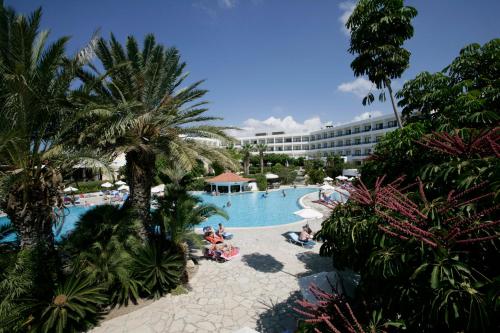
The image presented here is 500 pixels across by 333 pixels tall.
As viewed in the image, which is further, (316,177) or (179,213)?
(316,177)

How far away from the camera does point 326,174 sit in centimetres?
5156

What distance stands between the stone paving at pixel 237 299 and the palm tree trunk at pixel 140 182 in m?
3.09

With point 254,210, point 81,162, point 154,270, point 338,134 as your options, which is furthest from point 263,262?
point 338,134

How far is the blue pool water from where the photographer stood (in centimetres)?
2375

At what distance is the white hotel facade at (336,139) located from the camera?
2405 inches

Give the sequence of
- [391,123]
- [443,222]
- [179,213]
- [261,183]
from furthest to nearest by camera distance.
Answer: [391,123] → [261,183] → [179,213] → [443,222]

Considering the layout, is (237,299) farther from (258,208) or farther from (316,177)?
(316,177)

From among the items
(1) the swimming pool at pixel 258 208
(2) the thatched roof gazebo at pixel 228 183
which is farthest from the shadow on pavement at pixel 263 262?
(2) the thatched roof gazebo at pixel 228 183

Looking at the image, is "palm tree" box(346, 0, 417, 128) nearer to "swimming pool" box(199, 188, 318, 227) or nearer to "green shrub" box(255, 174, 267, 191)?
"swimming pool" box(199, 188, 318, 227)

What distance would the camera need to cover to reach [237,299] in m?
8.48

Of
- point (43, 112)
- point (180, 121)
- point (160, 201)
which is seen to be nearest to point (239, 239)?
point (160, 201)

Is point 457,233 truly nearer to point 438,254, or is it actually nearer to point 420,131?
point 438,254

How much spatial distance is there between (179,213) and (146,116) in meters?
3.92

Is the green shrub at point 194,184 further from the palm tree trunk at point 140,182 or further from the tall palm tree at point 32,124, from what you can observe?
the tall palm tree at point 32,124
